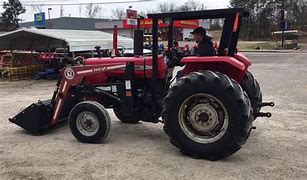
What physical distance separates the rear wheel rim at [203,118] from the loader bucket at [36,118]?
8.65ft

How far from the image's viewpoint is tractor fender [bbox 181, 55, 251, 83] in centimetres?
571

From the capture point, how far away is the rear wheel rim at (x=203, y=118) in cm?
563

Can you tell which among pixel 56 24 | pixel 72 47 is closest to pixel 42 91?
pixel 72 47

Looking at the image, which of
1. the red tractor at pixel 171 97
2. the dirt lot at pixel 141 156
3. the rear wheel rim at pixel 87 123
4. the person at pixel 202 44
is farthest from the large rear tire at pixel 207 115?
the rear wheel rim at pixel 87 123

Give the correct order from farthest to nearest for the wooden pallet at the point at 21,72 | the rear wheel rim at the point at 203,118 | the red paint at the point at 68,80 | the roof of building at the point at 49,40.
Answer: the wooden pallet at the point at 21,72, the roof of building at the point at 49,40, the red paint at the point at 68,80, the rear wheel rim at the point at 203,118

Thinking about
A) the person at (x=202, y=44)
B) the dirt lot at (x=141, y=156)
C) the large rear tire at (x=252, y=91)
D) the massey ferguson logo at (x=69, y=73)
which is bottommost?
the dirt lot at (x=141, y=156)

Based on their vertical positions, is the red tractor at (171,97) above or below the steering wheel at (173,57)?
below

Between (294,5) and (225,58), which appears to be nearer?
(225,58)

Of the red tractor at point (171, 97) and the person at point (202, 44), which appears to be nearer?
Result: the red tractor at point (171, 97)

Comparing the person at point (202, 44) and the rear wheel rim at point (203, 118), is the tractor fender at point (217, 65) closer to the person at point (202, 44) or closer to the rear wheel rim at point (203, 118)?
the person at point (202, 44)

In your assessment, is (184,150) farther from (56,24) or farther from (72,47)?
(56,24)

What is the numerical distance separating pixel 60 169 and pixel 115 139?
1.63 m

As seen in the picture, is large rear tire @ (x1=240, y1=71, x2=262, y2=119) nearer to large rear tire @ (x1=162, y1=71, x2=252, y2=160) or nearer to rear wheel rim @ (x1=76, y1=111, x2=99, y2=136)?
large rear tire @ (x1=162, y1=71, x2=252, y2=160)

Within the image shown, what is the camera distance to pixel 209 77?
18.1 ft
